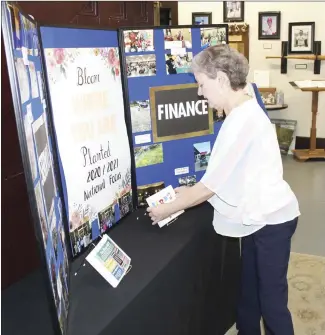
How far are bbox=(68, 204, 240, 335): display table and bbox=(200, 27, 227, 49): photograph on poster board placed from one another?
0.82 m

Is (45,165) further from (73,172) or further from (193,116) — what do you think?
(193,116)

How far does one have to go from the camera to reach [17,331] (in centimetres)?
136

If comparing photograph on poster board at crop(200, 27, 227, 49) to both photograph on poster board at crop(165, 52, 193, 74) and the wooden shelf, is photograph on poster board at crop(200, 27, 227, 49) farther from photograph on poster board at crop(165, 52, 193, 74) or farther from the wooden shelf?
the wooden shelf

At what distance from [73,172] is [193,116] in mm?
874

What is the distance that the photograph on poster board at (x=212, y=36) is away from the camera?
7.48ft

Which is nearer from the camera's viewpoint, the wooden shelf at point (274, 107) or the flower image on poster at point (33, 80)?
the flower image on poster at point (33, 80)

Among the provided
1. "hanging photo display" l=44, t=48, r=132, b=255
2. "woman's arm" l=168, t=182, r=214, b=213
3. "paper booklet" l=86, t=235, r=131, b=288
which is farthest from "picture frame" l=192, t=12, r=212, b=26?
"paper booklet" l=86, t=235, r=131, b=288

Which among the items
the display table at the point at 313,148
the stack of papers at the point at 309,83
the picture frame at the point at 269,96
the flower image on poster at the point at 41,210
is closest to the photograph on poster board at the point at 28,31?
the flower image on poster at the point at 41,210

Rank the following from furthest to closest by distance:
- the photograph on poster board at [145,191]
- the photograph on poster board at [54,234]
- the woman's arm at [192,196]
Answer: the photograph on poster board at [145,191], the woman's arm at [192,196], the photograph on poster board at [54,234]

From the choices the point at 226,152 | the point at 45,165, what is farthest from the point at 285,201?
the point at 45,165

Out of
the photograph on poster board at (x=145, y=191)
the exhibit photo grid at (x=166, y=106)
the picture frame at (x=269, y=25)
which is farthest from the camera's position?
the picture frame at (x=269, y=25)

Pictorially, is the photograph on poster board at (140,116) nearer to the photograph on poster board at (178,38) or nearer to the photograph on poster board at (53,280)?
the photograph on poster board at (178,38)

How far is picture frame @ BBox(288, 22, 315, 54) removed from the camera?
19.0ft

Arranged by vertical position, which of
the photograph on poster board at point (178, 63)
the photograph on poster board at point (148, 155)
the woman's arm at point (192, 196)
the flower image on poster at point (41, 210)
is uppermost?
the photograph on poster board at point (178, 63)
